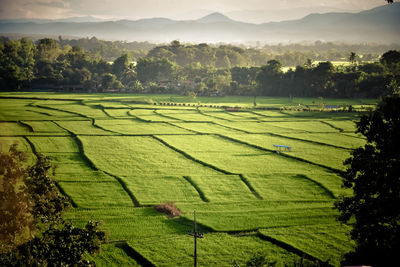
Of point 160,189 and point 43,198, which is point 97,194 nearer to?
point 160,189

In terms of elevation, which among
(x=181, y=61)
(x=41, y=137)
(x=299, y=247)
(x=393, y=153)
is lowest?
(x=299, y=247)

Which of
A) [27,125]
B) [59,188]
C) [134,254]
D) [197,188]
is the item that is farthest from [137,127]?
[134,254]

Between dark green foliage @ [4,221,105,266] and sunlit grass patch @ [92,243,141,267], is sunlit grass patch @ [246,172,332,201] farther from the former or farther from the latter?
dark green foliage @ [4,221,105,266]

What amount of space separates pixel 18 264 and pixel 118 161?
2211 centimetres

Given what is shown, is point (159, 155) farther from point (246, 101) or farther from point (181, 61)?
point (181, 61)

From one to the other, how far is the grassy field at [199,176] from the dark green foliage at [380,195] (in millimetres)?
2586

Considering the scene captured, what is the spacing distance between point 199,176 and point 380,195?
18.9 metres

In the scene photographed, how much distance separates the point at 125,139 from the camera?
49.7 m

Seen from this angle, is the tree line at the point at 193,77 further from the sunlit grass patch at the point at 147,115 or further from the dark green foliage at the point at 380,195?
the dark green foliage at the point at 380,195

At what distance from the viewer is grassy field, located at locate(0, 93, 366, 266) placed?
23.7 meters

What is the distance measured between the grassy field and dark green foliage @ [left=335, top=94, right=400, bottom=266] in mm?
2586

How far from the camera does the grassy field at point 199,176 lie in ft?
77.8

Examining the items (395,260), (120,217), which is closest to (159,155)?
(120,217)

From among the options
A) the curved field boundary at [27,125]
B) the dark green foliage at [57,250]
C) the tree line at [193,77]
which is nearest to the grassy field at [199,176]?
the curved field boundary at [27,125]
